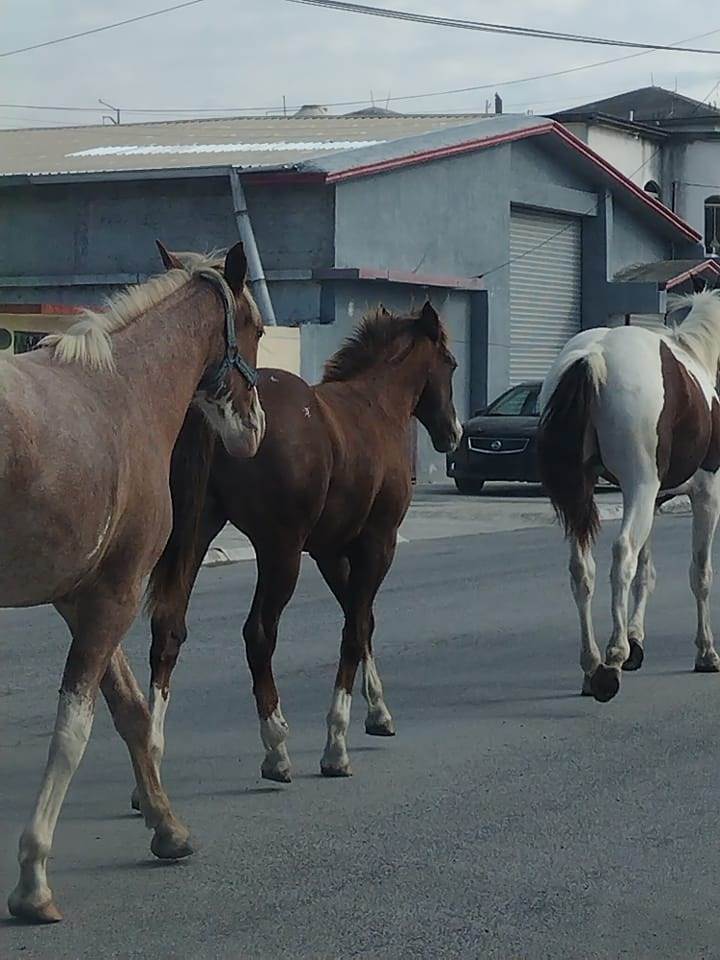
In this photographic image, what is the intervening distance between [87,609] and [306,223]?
20996 mm

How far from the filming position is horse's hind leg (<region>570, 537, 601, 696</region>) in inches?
365

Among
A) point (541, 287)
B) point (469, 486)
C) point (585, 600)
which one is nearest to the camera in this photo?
point (585, 600)

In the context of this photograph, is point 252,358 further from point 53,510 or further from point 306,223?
point 306,223

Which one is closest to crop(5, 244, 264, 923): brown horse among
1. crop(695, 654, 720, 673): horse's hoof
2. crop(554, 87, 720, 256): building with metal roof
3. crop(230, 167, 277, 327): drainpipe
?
crop(695, 654, 720, 673): horse's hoof

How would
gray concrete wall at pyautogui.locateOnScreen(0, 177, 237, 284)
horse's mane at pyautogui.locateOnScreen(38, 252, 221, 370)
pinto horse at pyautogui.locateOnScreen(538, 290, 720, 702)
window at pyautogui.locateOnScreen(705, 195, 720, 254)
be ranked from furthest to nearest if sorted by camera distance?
window at pyautogui.locateOnScreen(705, 195, 720, 254), gray concrete wall at pyautogui.locateOnScreen(0, 177, 237, 284), pinto horse at pyautogui.locateOnScreen(538, 290, 720, 702), horse's mane at pyautogui.locateOnScreen(38, 252, 221, 370)

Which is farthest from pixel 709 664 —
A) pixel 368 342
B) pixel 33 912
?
pixel 33 912

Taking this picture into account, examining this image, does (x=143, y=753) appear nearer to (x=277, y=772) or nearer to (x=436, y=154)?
(x=277, y=772)

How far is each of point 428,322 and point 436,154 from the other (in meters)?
19.9

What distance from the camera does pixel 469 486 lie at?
995 inches

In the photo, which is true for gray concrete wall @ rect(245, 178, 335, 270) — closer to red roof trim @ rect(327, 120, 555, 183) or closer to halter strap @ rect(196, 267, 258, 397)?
red roof trim @ rect(327, 120, 555, 183)

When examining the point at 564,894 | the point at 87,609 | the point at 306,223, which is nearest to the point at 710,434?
the point at 564,894

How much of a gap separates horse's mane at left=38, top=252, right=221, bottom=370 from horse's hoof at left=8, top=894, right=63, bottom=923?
177 centimetres

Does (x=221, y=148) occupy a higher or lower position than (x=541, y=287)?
higher

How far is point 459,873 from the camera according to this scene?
5867 millimetres
